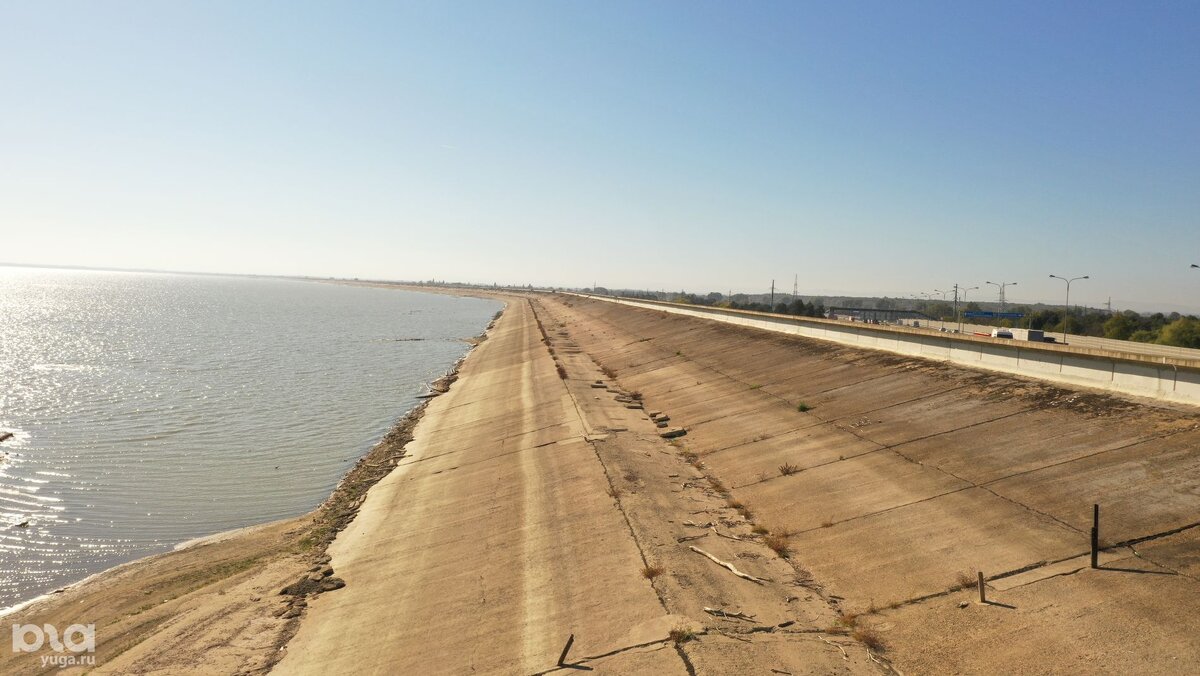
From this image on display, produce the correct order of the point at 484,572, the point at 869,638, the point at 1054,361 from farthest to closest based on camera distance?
1. the point at 1054,361
2. the point at 484,572
3. the point at 869,638

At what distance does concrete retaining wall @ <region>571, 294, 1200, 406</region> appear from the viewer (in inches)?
656

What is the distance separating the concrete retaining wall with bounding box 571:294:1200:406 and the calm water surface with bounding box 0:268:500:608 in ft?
77.5

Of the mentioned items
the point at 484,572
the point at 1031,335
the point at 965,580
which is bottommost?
the point at 484,572

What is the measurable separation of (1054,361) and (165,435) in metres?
35.5

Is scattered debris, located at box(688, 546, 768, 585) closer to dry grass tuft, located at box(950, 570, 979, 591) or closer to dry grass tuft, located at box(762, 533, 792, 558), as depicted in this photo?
dry grass tuft, located at box(762, 533, 792, 558)

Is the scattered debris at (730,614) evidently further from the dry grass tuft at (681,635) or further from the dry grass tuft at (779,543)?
the dry grass tuft at (779,543)

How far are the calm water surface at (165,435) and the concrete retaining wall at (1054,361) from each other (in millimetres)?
23625

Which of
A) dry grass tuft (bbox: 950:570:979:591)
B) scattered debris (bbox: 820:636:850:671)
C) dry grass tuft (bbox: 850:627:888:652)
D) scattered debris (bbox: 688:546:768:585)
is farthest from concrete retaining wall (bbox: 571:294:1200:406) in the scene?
scattered debris (bbox: 820:636:850:671)

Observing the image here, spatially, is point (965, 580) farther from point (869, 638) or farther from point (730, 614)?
point (730, 614)

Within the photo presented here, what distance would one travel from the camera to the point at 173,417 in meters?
35.6

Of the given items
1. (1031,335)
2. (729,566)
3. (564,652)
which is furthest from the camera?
(1031,335)

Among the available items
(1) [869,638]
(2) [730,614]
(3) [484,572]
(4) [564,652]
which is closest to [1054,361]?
(1) [869,638]

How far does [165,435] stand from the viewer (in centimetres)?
3181

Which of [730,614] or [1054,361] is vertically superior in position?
[1054,361]
